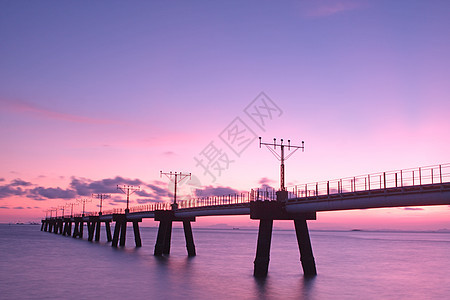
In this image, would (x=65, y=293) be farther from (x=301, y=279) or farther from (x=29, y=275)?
(x=301, y=279)

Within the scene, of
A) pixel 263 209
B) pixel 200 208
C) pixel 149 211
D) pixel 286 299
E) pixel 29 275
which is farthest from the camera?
pixel 149 211

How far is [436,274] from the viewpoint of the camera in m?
66.2

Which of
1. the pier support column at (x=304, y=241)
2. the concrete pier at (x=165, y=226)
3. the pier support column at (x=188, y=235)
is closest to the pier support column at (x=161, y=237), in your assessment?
the concrete pier at (x=165, y=226)

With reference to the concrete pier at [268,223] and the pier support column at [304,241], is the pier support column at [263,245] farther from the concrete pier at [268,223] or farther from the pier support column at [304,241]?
the pier support column at [304,241]

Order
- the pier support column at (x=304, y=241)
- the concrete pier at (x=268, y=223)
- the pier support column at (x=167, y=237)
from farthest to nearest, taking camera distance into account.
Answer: the pier support column at (x=167, y=237) < the pier support column at (x=304, y=241) < the concrete pier at (x=268, y=223)

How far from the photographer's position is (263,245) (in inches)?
1854

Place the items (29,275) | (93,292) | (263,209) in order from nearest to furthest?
(93,292) < (263,209) < (29,275)

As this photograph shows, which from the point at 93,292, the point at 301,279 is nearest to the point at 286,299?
the point at 301,279

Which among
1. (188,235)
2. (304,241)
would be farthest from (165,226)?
(304,241)

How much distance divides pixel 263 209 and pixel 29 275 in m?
31.0

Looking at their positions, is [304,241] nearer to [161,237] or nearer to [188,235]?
[188,235]

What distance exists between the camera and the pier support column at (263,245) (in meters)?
47.0

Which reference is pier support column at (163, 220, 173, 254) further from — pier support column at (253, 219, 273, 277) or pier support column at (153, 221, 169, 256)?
pier support column at (253, 219, 273, 277)

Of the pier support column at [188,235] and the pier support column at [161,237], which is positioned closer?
the pier support column at [188,235]
